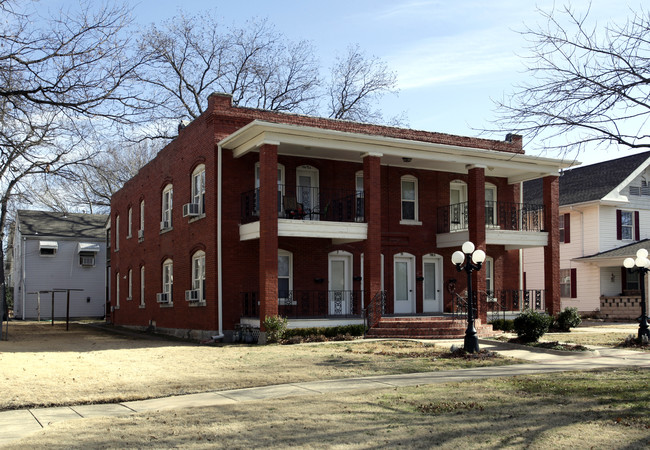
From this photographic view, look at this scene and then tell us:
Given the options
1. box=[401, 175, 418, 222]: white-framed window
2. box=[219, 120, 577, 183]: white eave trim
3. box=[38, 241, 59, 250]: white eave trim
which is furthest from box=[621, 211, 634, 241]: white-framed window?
box=[38, 241, 59, 250]: white eave trim

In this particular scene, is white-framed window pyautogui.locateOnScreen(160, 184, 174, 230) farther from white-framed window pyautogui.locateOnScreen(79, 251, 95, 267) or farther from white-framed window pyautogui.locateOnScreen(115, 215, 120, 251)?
white-framed window pyautogui.locateOnScreen(79, 251, 95, 267)

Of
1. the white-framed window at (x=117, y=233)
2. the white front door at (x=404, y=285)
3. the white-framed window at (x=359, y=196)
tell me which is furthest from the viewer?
the white-framed window at (x=117, y=233)

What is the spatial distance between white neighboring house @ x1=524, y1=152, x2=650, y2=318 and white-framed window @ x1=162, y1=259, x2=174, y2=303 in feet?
58.2

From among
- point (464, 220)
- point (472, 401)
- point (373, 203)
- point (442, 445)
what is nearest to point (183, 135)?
point (373, 203)

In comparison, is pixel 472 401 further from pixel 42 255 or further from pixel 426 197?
pixel 42 255

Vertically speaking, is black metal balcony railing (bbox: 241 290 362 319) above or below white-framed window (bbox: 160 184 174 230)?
below

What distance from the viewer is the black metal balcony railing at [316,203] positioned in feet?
70.7

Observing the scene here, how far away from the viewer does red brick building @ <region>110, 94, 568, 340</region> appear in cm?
2070

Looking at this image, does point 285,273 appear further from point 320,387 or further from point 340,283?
point 320,387

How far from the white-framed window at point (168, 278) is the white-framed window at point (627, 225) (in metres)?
21.5

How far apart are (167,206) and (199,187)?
456 centimetres

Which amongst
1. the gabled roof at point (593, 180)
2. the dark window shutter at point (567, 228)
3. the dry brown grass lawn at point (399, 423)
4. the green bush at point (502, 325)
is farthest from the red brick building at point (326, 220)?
the dry brown grass lawn at point (399, 423)

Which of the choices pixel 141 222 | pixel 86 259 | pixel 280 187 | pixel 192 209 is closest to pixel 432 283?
pixel 280 187

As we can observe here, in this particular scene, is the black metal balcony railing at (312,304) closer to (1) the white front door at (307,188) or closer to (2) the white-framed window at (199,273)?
(2) the white-framed window at (199,273)
